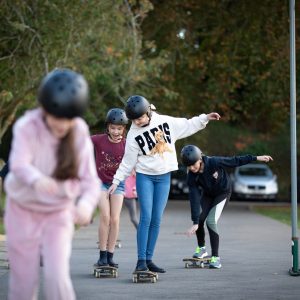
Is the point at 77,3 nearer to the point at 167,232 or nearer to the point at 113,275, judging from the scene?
the point at 167,232

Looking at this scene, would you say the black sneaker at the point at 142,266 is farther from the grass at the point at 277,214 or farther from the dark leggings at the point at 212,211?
the grass at the point at 277,214

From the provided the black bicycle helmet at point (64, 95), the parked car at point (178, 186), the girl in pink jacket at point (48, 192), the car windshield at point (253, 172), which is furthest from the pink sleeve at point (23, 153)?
A: the parked car at point (178, 186)

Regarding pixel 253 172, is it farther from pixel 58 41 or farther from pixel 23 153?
pixel 23 153

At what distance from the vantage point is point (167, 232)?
786 inches

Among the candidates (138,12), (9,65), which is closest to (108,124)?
(9,65)

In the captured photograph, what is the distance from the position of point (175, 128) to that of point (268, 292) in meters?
2.29

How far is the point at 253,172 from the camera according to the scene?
4162 centimetres

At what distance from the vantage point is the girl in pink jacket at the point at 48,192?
603cm

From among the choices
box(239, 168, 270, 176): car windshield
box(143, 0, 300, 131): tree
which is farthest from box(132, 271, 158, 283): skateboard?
box(239, 168, 270, 176): car windshield

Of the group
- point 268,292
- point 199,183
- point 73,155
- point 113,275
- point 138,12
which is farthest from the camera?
point 138,12

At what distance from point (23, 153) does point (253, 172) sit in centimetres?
3594

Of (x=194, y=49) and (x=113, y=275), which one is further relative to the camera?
(x=194, y=49)

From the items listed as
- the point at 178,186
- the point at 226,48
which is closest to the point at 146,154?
the point at 226,48

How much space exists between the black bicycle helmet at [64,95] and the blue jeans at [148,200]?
15.1 ft
